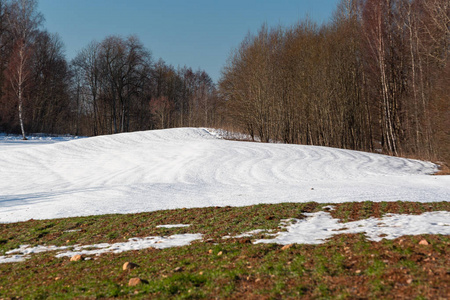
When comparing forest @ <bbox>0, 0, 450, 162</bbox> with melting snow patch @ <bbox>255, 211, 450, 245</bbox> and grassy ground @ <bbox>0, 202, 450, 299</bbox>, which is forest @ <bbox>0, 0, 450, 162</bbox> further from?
grassy ground @ <bbox>0, 202, 450, 299</bbox>

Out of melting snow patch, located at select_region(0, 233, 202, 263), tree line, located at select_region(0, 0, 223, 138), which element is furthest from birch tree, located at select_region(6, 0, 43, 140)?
melting snow patch, located at select_region(0, 233, 202, 263)

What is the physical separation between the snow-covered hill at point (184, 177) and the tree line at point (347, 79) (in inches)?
203

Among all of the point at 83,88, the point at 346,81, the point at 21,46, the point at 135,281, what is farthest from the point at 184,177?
the point at 83,88

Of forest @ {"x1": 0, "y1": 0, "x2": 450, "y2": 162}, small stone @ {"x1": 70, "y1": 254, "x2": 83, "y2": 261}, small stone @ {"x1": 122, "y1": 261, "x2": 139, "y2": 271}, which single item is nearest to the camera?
small stone @ {"x1": 122, "y1": 261, "x2": 139, "y2": 271}

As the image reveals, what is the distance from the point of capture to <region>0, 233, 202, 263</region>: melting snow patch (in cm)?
707

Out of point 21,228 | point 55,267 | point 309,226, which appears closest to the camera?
point 55,267

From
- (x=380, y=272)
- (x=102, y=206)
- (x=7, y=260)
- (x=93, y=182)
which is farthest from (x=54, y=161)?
(x=380, y=272)

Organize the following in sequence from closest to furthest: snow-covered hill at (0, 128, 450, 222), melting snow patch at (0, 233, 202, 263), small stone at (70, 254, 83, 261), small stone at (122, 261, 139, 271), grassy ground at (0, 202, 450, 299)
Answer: grassy ground at (0, 202, 450, 299), small stone at (122, 261, 139, 271), small stone at (70, 254, 83, 261), melting snow patch at (0, 233, 202, 263), snow-covered hill at (0, 128, 450, 222)

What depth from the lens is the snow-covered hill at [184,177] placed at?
1274cm

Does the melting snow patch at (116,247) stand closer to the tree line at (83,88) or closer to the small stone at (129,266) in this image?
the small stone at (129,266)

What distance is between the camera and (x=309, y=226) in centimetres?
789

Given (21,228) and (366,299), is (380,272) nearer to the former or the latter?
(366,299)

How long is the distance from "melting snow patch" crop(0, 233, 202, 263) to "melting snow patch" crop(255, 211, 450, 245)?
1758mm

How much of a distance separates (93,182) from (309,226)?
1387 cm
